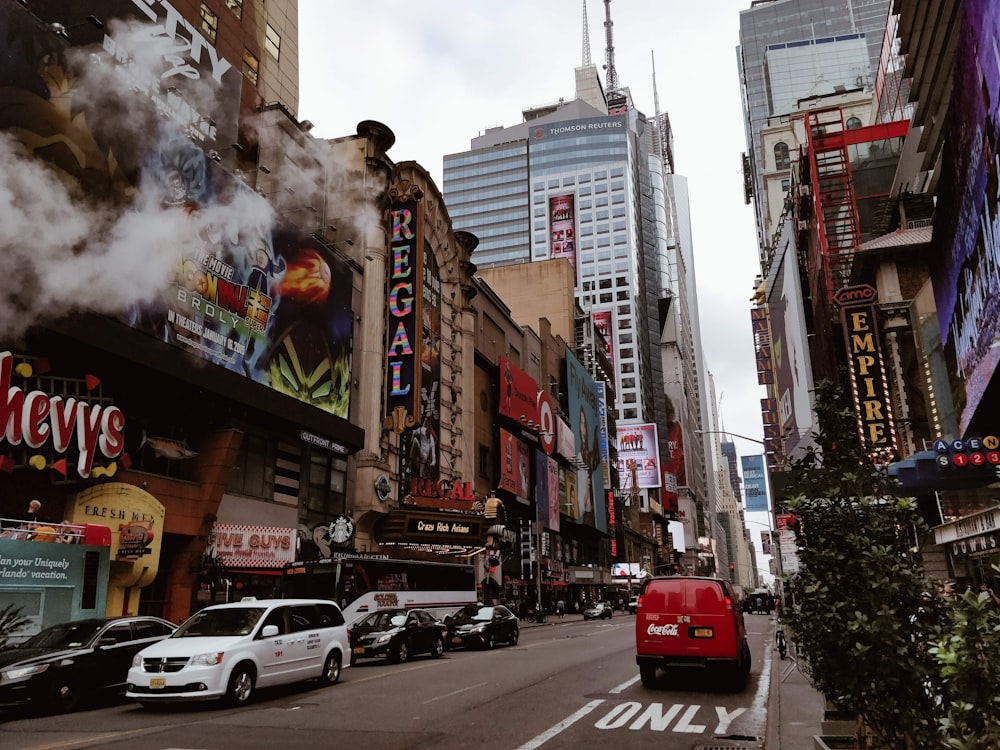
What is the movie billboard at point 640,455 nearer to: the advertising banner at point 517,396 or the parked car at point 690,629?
the advertising banner at point 517,396

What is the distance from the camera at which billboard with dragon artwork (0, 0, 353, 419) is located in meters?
20.3

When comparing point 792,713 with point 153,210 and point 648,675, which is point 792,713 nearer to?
point 648,675

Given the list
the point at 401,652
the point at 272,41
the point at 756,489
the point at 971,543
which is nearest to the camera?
the point at 401,652

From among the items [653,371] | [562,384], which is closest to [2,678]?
[562,384]

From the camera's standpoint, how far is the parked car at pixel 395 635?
19.7m

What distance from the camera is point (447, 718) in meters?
10.7

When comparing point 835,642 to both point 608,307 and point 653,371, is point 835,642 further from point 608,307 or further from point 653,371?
point 653,371

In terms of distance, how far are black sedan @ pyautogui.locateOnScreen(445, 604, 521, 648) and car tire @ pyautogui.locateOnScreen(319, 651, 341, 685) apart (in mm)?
10121

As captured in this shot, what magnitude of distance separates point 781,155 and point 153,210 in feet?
305

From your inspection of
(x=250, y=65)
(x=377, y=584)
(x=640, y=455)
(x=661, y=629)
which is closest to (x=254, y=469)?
(x=377, y=584)

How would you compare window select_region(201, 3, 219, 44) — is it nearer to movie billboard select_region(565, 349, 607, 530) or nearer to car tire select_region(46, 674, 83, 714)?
car tire select_region(46, 674, 83, 714)

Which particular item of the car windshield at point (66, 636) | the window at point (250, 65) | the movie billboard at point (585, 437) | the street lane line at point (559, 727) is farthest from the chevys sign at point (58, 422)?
the movie billboard at point (585, 437)

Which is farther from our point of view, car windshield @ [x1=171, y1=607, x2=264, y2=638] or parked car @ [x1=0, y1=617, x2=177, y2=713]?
car windshield @ [x1=171, y1=607, x2=264, y2=638]

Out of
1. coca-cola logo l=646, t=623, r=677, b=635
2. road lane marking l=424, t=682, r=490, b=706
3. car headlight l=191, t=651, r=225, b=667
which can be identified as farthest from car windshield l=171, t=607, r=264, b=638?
coca-cola logo l=646, t=623, r=677, b=635
